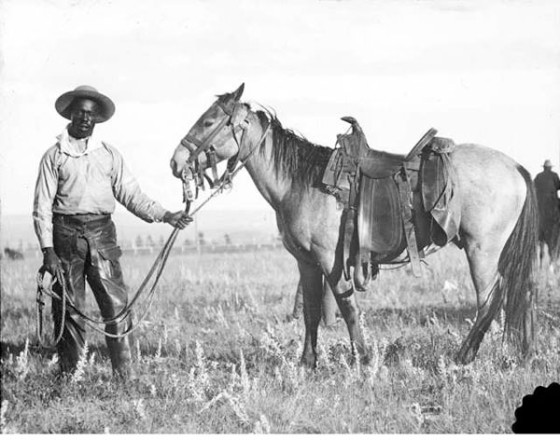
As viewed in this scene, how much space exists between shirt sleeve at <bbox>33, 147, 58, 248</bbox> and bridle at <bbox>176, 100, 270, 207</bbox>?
1088mm

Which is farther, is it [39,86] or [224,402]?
[39,86]

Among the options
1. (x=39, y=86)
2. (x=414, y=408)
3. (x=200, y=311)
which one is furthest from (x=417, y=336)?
(x=39, y=86)

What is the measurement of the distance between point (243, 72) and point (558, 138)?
3.07 meters

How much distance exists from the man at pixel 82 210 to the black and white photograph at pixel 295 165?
2cm

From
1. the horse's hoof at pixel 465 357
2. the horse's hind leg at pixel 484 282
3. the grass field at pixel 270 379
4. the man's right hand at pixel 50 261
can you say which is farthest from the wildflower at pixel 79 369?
the horse's hind leg at pixel 484 282

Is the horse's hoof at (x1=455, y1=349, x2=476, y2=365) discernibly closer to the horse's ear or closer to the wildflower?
the horse's ear

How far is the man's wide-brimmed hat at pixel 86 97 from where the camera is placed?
5.00m

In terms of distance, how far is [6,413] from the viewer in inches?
187

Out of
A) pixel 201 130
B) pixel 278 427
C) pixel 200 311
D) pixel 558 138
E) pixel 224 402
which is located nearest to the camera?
pixel 278 427

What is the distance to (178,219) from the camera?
203 inches

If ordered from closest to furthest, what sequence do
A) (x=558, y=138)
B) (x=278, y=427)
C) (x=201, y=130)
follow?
(x=278, y=427) < (x=201, y=130) < (x=558, y=138)

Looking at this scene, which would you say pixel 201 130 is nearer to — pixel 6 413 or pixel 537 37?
pixel 6 413

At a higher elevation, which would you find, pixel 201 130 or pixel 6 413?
pixel 201 130
